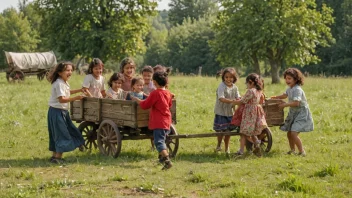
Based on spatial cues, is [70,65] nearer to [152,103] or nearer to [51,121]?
[51,121]

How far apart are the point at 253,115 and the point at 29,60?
28.3 meters

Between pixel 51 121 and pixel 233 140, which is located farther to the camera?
pixel 233 140

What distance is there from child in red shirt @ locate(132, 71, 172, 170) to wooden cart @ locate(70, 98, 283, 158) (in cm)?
46

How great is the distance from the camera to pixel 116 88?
36.7 feet

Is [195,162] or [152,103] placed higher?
[152,103]

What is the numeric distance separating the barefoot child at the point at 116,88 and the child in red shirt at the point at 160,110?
1.49m

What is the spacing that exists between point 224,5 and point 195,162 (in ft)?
99.9

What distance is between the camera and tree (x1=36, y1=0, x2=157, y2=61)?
39594 millimetres

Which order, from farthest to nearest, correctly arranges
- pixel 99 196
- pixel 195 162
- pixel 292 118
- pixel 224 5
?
pixel 224 5, pixel 292 118, pixel 195 162, pixel 99 196

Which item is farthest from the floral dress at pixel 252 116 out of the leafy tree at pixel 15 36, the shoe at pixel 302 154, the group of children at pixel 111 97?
the leafy tree at pixel 15 36

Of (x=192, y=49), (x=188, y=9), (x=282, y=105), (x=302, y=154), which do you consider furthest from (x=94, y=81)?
(x=188, y=9)

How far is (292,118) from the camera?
11.0 m

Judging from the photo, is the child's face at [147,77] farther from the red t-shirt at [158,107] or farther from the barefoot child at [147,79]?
the red t-shirt at [158,107]

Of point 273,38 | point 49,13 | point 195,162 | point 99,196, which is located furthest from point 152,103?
point 49,13
